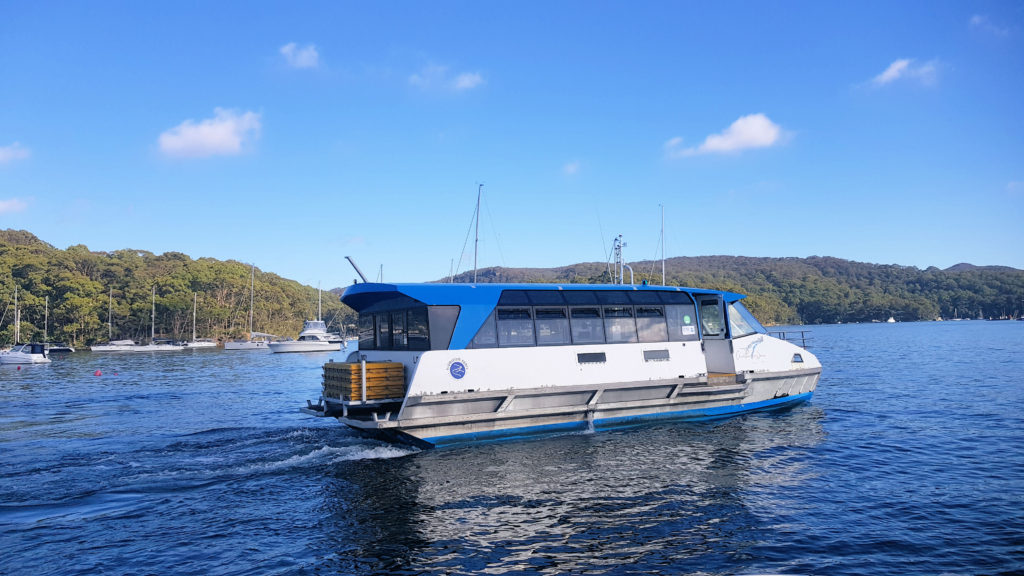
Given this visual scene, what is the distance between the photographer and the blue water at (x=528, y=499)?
25.8 feet

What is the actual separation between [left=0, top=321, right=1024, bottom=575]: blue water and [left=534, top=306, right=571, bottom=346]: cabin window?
2419 millimetres

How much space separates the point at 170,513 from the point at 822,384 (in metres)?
27.5

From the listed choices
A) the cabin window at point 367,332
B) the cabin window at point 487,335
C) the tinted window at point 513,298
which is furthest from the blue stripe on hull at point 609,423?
the cabin window at point 367,332

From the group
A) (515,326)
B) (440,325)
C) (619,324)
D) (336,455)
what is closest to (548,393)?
(515,326)

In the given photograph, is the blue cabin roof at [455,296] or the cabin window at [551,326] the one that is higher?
the blue cabin roof at [455,296]

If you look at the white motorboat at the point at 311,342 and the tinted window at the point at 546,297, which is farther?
the white motorboat at the point at 311,342

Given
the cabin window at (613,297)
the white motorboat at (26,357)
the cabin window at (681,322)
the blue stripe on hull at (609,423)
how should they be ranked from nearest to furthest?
the blue stripe on hull at (609,423) → the cabin window at (613,297) → the cabin window at (681,322) → the white motorboat at (26,357)

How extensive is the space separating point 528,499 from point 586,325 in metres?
5.89

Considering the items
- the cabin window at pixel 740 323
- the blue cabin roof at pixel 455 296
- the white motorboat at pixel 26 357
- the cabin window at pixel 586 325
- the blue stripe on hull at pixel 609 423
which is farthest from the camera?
the white motorboat at pixel 26 357

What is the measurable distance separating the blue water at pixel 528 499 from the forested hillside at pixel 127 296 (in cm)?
6647

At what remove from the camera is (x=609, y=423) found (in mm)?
15328

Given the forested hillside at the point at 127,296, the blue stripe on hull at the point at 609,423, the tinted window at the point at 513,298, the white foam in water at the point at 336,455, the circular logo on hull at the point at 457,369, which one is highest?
the forested hillside at the point at 127,296

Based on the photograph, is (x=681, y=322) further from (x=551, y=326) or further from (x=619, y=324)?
(x=551, y=326)

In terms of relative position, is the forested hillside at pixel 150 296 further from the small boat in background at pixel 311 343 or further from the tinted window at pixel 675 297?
the tinted window at pixel 675 297
